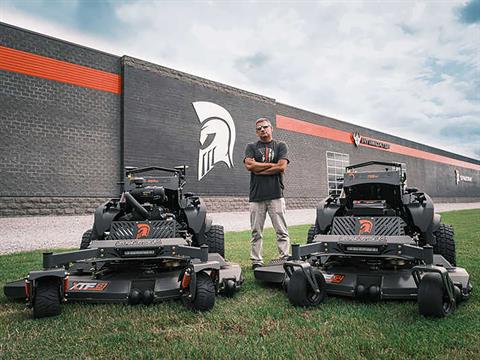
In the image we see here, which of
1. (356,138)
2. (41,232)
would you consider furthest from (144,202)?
(356,138)

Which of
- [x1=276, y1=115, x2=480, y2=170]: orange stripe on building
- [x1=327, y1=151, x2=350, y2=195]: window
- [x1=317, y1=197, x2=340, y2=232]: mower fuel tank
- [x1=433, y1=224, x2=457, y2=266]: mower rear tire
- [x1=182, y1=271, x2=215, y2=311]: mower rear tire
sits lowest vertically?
[x1=182, y1=271, x2=215, y2=311]: mower rear tire

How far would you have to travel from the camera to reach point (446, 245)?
4934mm

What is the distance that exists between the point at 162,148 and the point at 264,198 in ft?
37.1

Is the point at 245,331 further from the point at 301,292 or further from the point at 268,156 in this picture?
the point at 268,156

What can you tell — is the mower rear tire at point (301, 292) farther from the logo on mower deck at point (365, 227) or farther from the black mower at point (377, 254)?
the logo on mower deck at point (365, 227)

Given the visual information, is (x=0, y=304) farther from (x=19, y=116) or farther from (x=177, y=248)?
(x=19, y=116)

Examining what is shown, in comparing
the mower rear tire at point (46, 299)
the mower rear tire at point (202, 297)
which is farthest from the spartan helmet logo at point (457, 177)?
the mower rear tire at point (46, 299)

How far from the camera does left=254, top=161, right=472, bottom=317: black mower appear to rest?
11.3ft

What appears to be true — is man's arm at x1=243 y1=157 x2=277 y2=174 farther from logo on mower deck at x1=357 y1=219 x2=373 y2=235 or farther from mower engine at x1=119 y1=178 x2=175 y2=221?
logo on mower deck at x1=357 y1=219 x2=373 y2=235

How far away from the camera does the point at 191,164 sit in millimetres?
17172

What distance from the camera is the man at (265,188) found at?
5477mm

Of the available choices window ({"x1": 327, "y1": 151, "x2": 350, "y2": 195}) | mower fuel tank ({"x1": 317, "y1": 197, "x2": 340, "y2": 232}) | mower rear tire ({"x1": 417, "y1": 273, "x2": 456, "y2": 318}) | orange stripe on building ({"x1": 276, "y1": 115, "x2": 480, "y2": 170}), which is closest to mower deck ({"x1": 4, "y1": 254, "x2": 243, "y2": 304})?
mower fuel tank ({"x1": 317, "y1": 197, "x2": 340, "y2": 232})

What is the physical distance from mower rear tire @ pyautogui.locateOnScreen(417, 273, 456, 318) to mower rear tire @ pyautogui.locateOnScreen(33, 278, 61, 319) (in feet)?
9.53

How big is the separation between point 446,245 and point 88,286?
4.03 metres
